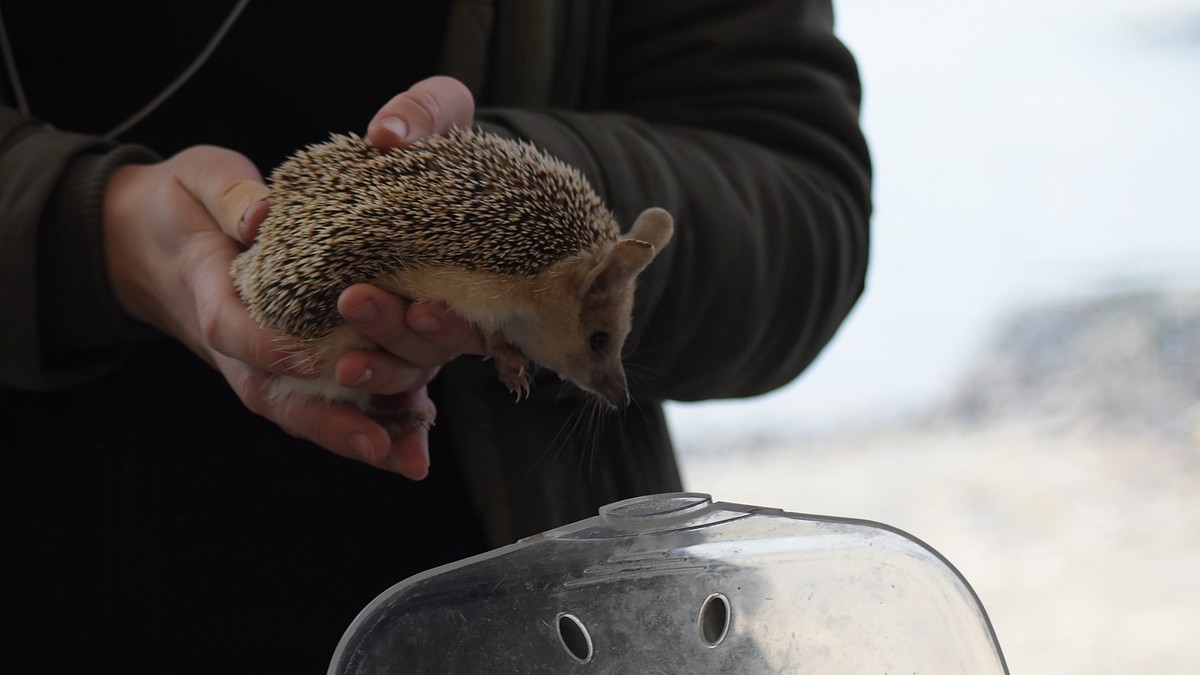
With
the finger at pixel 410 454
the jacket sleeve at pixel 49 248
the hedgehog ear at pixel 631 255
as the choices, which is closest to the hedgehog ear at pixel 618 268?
the hedgehog ear at pixel 631 255

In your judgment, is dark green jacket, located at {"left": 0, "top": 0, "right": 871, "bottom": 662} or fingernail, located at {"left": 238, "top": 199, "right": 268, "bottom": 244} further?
dark green jacket, located at {"left": 0, "top": 0, "right": 871, "bottom": 662}

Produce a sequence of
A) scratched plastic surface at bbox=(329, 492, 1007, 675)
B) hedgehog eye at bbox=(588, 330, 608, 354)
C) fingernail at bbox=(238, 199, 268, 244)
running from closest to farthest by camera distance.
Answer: scratched plastic surface at bbox=(329, 492, 1007, 675) → fingernail at bbox=(238, 199, 268, 244) → hedgehog eye at bbox=(588, 330, 608, 354)

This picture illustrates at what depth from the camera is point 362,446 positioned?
98 centimetres

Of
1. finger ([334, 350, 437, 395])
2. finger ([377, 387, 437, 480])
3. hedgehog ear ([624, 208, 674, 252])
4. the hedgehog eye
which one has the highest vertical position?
hedgehog ear ([624, 208, 674, 252])

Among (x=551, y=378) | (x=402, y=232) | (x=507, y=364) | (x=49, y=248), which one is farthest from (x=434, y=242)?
(x=49, y=248)

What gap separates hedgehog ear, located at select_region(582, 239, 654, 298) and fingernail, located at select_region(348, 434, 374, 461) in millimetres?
243

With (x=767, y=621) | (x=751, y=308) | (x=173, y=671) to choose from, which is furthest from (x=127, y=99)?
(x=767, y=621)

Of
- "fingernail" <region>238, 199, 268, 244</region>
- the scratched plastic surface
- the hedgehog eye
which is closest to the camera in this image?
the scratched plastic surface

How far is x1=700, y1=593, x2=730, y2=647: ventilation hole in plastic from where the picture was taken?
2.81 ft

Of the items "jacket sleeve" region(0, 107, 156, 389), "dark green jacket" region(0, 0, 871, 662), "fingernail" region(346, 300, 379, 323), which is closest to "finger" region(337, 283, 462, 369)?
"fingernail" region(346, 300, 379, 323)

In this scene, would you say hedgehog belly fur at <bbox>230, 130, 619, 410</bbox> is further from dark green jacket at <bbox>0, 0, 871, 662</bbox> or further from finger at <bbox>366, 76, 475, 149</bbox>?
dark green jacket at <bbox>0, 0, 871, 662</bbox>

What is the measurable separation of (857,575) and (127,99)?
96cm

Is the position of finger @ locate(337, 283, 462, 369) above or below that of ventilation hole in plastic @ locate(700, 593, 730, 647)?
above

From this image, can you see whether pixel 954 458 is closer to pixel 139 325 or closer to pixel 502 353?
pixel 502 353
